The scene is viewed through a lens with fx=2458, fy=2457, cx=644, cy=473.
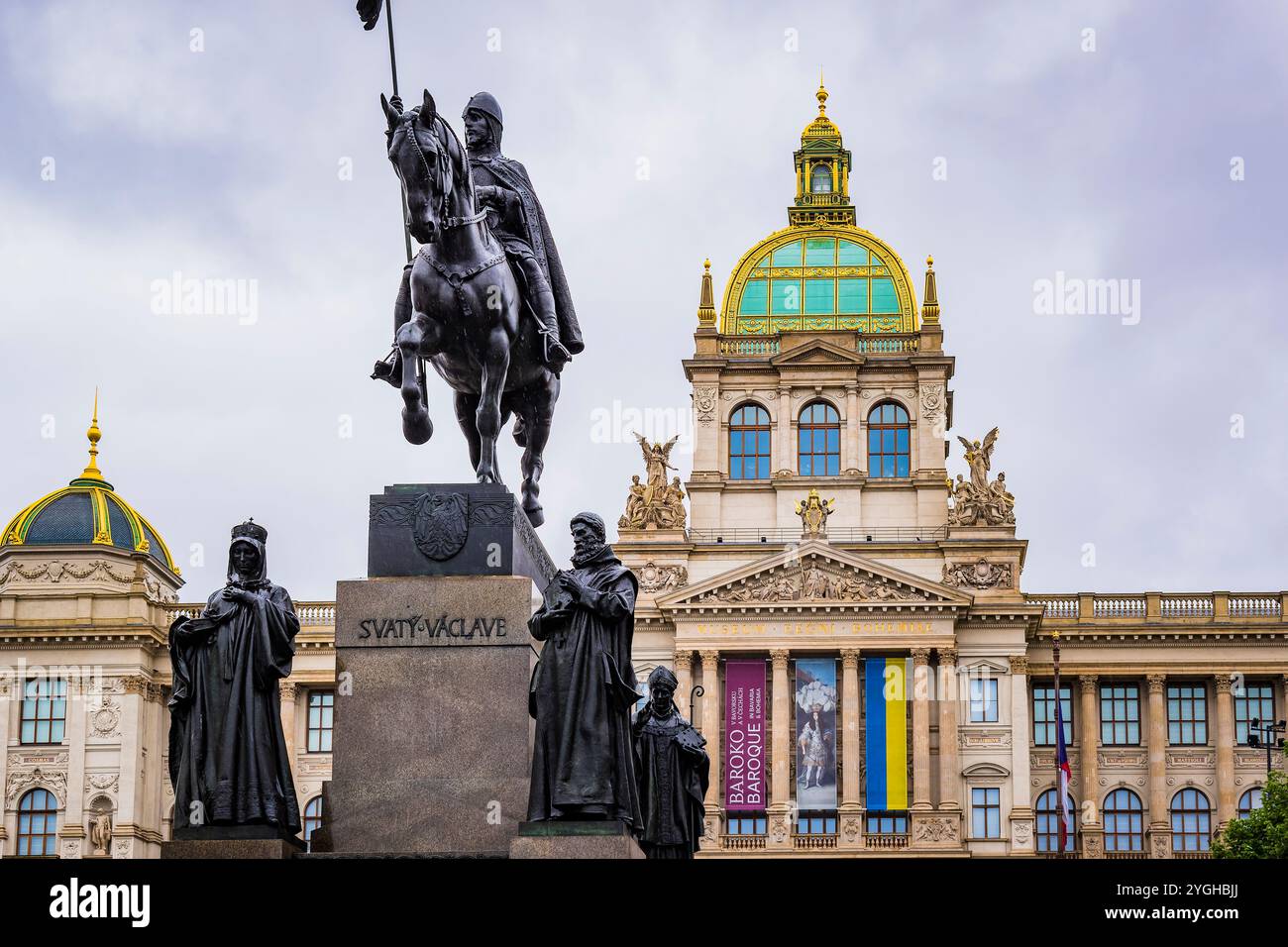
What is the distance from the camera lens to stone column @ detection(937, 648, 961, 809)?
8169 cm

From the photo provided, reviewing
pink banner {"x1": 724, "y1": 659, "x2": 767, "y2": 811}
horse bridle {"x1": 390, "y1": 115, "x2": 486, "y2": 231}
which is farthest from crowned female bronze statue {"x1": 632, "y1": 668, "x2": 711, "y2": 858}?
pink banner {"x1": 724, "y1": 659, "x2": 767, "y2": 811}

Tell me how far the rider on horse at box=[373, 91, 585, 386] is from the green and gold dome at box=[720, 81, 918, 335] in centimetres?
7174

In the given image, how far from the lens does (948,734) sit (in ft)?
270

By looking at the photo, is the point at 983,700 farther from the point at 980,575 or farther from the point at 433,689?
the point at 433,689

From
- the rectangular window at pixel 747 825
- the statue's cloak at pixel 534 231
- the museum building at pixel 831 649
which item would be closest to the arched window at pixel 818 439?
the museum building at pixel 831 649

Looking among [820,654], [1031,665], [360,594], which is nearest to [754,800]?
[820,654]

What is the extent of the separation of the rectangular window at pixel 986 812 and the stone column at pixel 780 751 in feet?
20.6

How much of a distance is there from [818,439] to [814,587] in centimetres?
893

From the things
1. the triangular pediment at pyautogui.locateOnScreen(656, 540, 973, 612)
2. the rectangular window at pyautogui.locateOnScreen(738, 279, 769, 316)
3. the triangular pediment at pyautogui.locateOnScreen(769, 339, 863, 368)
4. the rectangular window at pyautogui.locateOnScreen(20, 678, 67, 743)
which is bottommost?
the rectangular window at pyautogui.locateOnScreen(20, 678, 67, 743)

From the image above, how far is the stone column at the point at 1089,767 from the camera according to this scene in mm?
83812

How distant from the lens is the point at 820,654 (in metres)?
83.9

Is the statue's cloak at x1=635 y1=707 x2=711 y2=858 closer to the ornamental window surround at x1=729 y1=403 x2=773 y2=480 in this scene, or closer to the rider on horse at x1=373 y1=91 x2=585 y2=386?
the rider on horse at x1=373 y1=91 x2=585 y2=386

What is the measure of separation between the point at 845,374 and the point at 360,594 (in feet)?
240
